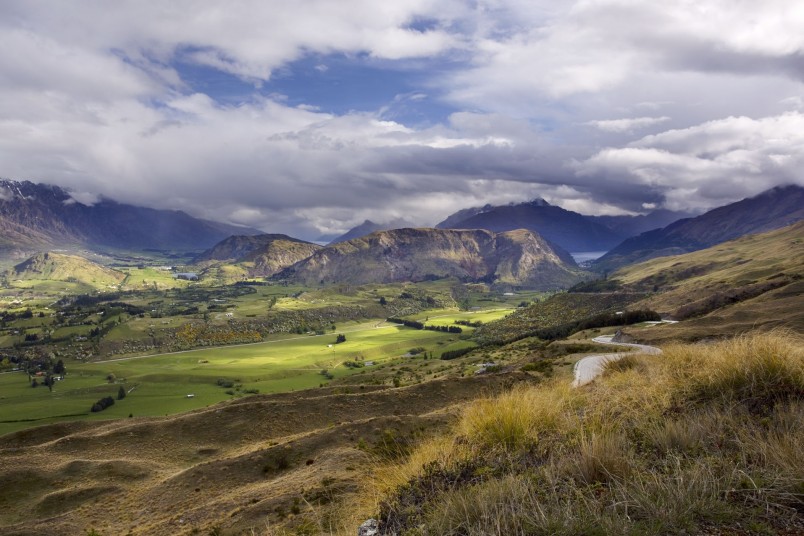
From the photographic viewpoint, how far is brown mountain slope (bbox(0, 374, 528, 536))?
50.9 feet

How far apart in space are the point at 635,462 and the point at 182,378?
502 feet

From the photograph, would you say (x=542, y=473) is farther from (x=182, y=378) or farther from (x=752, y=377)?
(x=182, y=378)

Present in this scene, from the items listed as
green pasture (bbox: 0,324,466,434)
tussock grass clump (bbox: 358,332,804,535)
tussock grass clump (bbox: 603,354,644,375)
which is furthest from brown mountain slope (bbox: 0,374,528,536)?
green pasture (bbox: 0,324,466,434)

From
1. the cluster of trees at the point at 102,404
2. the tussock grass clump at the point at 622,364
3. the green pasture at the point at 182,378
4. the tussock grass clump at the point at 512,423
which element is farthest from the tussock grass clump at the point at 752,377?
the cluster of trees at the point at 102,404

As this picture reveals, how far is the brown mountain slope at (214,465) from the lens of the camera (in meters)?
15.5

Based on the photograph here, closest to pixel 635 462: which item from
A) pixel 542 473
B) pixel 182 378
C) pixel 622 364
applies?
pixel 542 473

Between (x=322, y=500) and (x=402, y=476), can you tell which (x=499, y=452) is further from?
(x=322, y=500)

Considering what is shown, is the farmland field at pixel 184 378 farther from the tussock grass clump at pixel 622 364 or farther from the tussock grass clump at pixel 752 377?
the tussock grass clump at pixel 752 377

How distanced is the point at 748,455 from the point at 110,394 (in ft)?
482

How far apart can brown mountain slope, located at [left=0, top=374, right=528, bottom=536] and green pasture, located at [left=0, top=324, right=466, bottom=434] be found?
7536cm

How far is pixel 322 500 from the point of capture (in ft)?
44.5

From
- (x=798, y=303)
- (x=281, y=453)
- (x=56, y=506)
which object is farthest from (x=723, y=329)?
(x=56, y=506)

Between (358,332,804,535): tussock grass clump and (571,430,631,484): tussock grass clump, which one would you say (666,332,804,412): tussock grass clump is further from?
(571,430,631,484): tussock grass clump

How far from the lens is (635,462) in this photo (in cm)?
663
